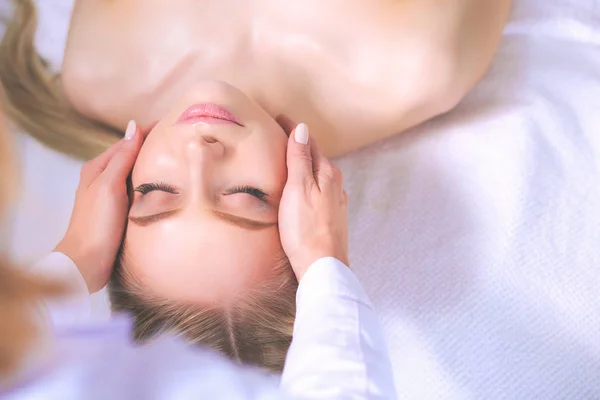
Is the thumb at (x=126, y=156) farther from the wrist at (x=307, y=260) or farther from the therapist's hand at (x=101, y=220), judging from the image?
the wrist at (x=307, y=260)

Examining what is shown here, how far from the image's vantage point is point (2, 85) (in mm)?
1189

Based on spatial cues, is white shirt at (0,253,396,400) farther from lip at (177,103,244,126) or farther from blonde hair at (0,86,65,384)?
lip at (177,103,244,126)

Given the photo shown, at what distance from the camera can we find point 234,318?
0.79 meters

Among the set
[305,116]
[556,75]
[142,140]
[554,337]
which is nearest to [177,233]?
[142,140]

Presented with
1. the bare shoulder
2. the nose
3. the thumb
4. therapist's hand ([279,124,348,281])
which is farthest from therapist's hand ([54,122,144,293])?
the bare shoulder

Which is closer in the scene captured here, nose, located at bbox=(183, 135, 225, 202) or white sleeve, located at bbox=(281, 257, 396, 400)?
white sleeve, located at bbox=(281, 257, 396, 400)

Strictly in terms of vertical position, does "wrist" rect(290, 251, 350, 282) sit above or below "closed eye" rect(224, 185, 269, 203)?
below

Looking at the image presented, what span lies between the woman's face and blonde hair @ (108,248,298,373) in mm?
15

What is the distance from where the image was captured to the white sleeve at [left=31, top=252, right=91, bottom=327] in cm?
68

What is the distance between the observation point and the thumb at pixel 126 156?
865 mm

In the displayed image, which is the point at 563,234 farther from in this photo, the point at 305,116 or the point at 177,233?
the point at 177,233

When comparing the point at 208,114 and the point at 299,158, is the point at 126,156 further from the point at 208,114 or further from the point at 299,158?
the point at 299,158

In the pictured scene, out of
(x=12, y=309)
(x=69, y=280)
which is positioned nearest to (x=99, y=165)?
(x=69, y=280)

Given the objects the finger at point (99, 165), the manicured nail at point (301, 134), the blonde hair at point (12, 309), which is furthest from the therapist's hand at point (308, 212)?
the blonde hair at point (12, 309)
